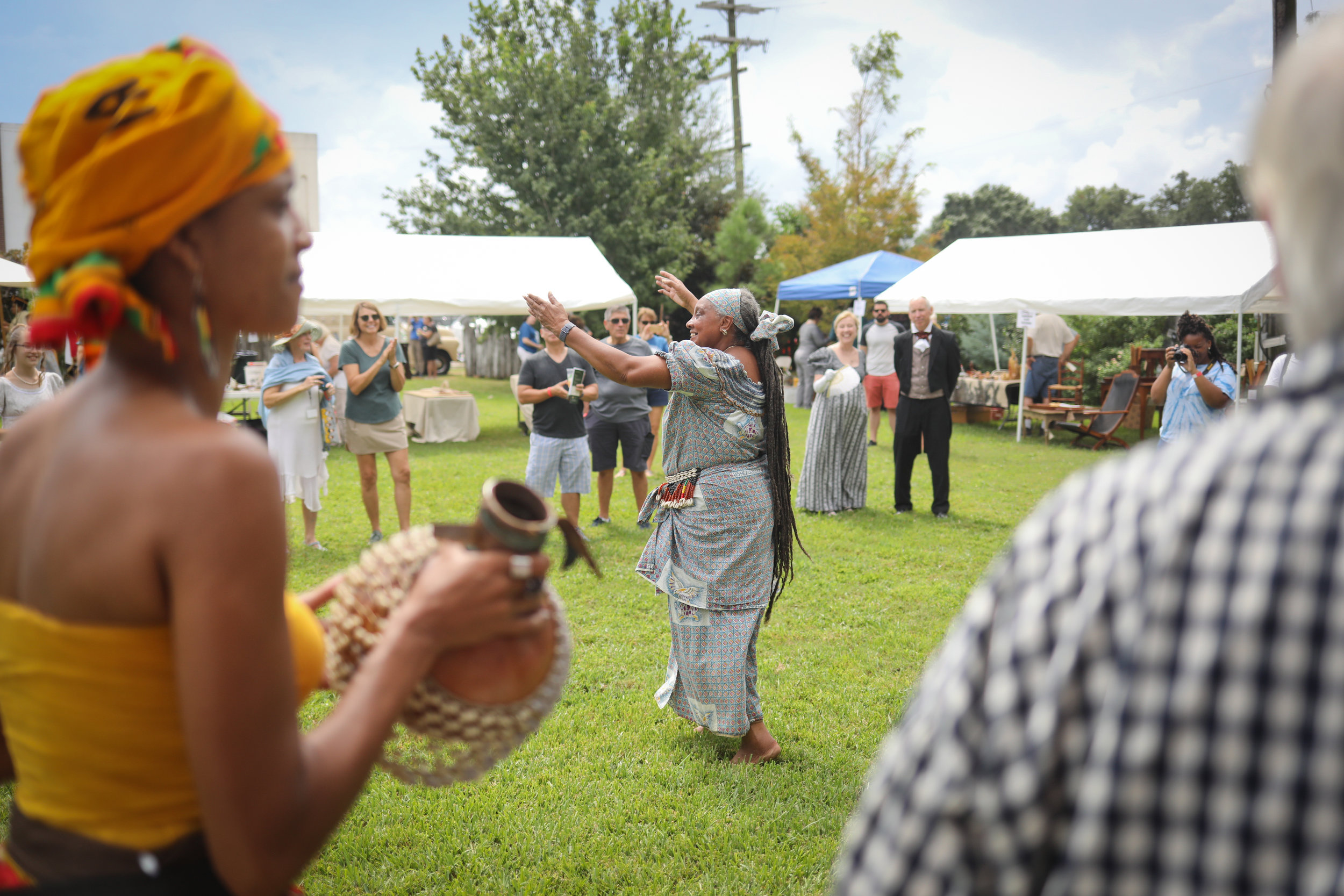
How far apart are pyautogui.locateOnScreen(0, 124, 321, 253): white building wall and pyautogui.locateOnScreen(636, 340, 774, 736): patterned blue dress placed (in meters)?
11.5

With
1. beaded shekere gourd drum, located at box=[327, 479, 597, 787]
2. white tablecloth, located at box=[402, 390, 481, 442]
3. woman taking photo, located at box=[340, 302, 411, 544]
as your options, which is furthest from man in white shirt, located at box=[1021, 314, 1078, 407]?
beaded shekere gourd drum, located at box=[327, 479, 597, 787]

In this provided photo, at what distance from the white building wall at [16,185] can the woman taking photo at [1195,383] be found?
39.4ft

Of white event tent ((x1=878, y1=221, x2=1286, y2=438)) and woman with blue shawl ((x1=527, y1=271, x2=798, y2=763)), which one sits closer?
woman with blue shawl ((x1=527, y1=271, x2=798, y2=763))

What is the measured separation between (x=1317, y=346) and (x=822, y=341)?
726 inches

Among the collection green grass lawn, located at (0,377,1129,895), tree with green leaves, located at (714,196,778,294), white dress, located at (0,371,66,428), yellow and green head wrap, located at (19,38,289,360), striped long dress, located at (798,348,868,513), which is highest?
tree with green leaves, located at (714,196,778,294)

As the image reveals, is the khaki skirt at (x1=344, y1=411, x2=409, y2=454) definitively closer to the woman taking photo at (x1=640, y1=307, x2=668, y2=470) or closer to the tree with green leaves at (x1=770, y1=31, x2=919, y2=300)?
the woman taking photo at (x1=640, y1=307, x2=668, y2=470)

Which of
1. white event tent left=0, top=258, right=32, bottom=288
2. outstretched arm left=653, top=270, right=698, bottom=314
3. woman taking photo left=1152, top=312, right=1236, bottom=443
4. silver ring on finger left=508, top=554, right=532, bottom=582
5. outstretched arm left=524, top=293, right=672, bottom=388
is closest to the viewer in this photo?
silver ring on finger left=508, top=554, right=532, bottom=582

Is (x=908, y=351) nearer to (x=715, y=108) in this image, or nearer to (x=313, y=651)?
(x=313, y=651)

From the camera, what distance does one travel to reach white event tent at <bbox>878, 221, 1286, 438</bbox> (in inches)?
498

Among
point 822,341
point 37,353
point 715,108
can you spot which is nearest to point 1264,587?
point 37,353

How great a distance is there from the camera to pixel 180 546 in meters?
0.98

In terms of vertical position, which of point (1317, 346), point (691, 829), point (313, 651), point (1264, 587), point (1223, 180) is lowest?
point (691, 829)

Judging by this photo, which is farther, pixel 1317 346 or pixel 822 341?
pixel 822 341

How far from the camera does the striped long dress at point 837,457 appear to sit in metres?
9.84
